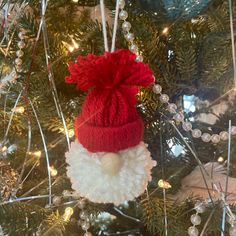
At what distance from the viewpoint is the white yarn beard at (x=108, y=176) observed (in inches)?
14.6

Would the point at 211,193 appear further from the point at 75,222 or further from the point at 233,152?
the point at 75,222

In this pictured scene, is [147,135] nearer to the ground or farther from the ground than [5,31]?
nearer to the ground

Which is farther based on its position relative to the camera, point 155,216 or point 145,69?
point 155,216

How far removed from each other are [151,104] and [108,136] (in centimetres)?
19

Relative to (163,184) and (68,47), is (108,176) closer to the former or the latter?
(163,184)

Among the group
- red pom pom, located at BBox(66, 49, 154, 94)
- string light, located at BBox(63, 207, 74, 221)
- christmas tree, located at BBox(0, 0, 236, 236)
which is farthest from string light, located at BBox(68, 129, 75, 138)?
red pom pom, located at BBox(66, 49, 154, 94)

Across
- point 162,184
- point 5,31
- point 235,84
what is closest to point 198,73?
point 235,84

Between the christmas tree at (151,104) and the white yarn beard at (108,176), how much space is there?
0.12 m

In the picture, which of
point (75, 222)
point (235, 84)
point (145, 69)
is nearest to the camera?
point (145, 69)

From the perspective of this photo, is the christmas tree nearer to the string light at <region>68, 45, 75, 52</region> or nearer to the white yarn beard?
the string light at <region>68, 45, 75, 52</region>

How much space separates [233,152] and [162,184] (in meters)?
0.11

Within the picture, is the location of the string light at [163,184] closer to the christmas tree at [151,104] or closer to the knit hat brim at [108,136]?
the christmas tree at [151,104]

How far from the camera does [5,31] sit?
1.88 ft

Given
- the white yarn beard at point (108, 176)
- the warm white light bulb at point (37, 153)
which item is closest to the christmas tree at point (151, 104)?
the warm white light bulb at point (37, 153)
